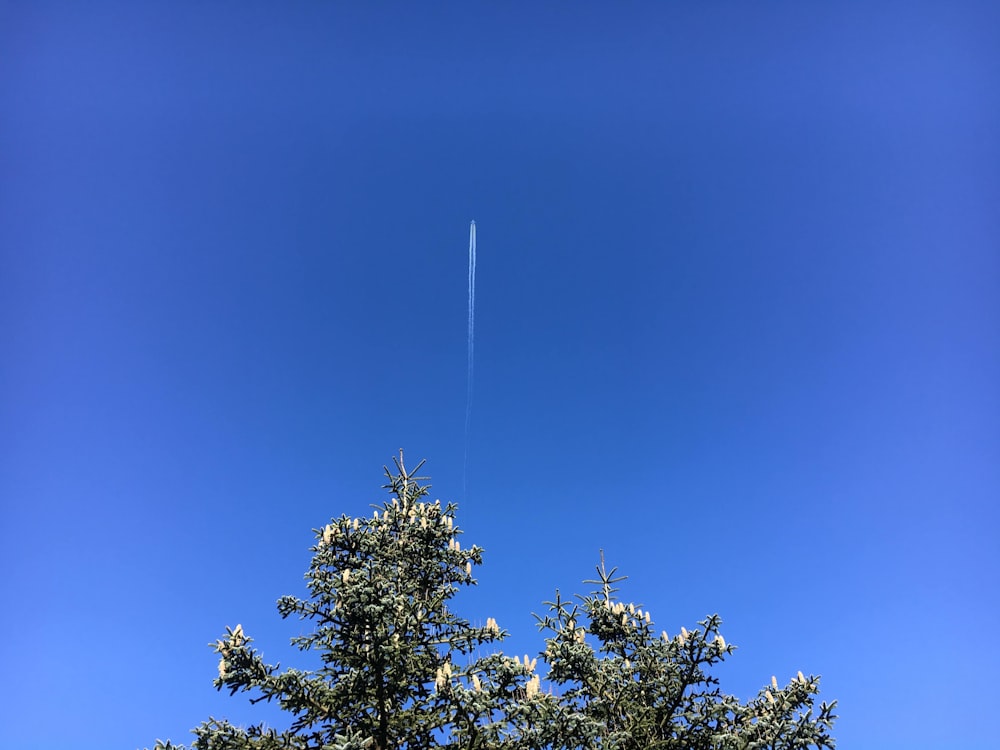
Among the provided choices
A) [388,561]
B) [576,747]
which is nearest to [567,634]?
[576,747]

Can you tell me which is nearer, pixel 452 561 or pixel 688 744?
pixel 688 744

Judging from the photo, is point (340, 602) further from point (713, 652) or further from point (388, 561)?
point (713, 652)

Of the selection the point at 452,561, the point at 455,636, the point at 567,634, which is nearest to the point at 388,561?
the point at 452,561

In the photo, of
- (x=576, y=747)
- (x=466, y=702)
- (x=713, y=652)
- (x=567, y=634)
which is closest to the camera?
(x=466, y=702)

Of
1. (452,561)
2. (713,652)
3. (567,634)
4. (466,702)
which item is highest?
(452,561)

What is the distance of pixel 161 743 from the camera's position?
9352 mm

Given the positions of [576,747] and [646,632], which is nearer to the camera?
[576,747]

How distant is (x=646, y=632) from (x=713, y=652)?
295 cm

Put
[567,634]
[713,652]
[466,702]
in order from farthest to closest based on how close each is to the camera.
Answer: [567,634] < [713,652] < [466,702]

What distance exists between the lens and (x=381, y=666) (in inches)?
389

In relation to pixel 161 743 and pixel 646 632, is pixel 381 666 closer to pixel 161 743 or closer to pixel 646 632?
pixel 161 743

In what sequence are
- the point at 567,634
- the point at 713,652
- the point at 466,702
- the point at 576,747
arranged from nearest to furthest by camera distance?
the point at 466,702 < the point at 576,747 < the point at 713,652 < the point at 567,634

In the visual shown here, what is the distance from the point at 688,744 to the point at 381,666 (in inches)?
268

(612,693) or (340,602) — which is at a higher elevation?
(340,602)
